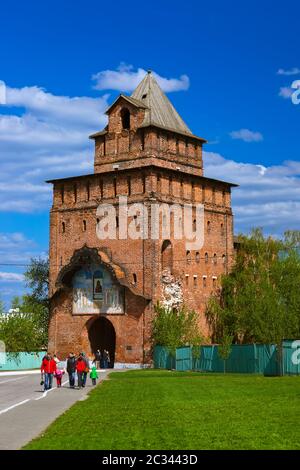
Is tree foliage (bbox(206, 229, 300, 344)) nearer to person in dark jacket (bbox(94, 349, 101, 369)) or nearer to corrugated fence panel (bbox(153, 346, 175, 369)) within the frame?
corrugated fence panel (bbox(153, 346, 175, 369))

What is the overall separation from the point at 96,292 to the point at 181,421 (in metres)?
39.8

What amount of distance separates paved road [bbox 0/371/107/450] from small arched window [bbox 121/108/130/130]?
2982 cm

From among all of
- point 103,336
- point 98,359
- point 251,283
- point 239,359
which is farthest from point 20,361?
point 239,359

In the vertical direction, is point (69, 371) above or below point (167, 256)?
below

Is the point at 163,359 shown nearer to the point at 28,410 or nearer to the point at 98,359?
the point at 98,359

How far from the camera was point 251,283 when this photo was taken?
5566 cm

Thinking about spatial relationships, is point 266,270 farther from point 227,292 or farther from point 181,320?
point 181,320

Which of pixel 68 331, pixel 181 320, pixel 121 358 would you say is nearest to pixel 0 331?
pixel 68 331

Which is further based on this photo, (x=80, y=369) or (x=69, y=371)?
(x=69, y=371)

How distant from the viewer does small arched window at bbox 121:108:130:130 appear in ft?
194

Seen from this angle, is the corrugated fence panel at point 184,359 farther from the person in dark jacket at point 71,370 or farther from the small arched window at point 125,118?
the small arched window at point 125,118

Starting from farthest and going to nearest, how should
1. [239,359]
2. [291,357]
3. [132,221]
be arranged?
[132,221] → [239,359] → [291,357]

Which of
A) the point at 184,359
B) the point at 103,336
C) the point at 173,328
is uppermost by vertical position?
the point at 173,328

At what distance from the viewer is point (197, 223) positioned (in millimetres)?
57469
